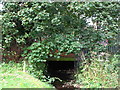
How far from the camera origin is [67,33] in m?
4.14

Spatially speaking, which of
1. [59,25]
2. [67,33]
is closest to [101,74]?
[67,33]

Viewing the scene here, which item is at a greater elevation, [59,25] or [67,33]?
[59,25]

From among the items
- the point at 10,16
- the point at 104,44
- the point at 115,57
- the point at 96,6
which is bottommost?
the point at 115,57

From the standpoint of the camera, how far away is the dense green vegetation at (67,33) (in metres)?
3.76

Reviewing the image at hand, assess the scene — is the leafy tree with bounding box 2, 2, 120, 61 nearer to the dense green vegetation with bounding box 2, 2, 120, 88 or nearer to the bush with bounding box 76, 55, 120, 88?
the dense green vegetation with bounding box 2, 2, 120, 88

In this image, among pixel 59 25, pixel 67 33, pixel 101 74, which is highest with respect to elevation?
pixel 59 25

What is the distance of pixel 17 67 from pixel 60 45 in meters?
1.52

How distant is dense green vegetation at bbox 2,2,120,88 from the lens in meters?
3.76

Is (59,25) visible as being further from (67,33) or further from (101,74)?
(101,74)

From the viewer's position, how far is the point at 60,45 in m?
4.03

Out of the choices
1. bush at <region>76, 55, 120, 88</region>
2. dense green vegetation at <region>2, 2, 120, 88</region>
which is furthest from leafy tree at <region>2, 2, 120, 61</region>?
bush at <region>76, 55, 120, 88</region>

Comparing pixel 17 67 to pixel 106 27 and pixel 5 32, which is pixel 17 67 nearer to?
pixel 5 32

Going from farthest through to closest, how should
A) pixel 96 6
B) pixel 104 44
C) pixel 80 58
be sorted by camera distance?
pixel 80 58
pixel 104 44
pixel 96 6

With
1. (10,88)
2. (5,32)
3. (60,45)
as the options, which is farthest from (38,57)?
(10,88)
